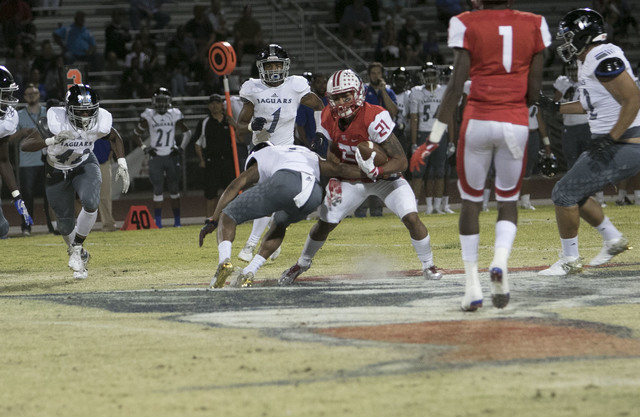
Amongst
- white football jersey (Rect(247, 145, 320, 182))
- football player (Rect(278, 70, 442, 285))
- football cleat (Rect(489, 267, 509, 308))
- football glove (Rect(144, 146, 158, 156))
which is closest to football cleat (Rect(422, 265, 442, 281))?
football player (Rect(278, 70, 442, 285))

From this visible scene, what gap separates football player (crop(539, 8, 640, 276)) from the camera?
27.1 feet

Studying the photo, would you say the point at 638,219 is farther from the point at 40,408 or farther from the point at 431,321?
the point at 40,408

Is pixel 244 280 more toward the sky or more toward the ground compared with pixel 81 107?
more toward the ground

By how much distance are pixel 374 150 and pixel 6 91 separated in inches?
175

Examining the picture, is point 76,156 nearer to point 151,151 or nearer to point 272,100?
point 272,100

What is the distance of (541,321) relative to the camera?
20.9 feet

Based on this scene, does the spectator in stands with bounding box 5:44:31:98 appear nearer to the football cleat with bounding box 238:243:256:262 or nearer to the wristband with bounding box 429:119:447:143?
the football cleat with bounding box 238:243:256:262

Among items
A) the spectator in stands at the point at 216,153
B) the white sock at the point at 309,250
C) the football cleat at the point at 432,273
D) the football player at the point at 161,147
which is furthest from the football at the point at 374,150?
the football player at the point at 161,147

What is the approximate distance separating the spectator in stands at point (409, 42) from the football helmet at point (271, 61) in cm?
1196

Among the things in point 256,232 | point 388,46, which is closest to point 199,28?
point 388,46

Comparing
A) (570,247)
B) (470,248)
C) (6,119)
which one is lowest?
(570,247)

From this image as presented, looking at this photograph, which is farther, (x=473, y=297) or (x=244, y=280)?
(x=244, y=280)

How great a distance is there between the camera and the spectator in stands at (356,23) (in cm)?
2409

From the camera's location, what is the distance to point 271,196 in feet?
27.3
